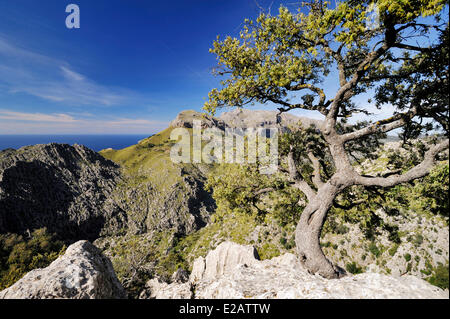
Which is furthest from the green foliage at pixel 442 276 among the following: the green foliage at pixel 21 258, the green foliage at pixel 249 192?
the green foliage at pixel 21 258

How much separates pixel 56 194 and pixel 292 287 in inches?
6680

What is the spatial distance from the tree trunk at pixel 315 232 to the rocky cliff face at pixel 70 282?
9.29 metres

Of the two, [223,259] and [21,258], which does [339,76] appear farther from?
[21,258]

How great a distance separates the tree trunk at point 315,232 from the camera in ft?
27.7

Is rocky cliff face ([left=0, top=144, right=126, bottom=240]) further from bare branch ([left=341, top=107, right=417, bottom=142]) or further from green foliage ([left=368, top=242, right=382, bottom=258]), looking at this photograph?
bare branch ([left=341, top=107, right=417, bottom=142])

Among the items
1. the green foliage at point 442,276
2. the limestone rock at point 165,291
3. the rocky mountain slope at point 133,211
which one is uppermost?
the green foliage at point 442,276

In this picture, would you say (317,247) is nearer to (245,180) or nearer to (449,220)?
(449,220)

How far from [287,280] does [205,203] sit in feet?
474

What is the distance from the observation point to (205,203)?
14750cm

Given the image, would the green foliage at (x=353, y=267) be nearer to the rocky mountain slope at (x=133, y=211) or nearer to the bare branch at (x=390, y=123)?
the rocky mountain slope at (x=133, y=211)

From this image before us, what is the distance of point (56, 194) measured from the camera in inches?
4877

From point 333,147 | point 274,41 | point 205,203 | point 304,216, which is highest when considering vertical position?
point 274,41
